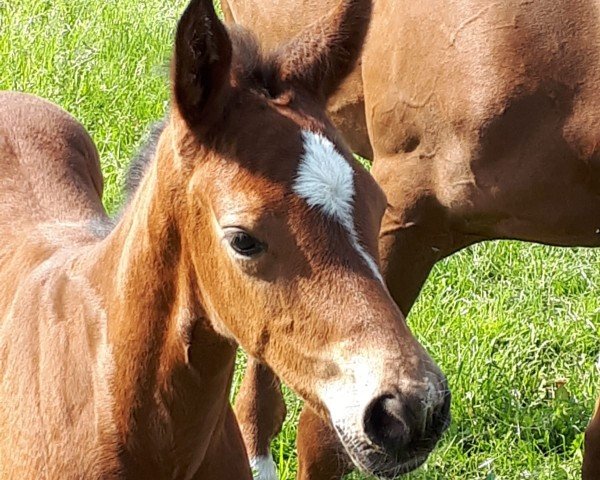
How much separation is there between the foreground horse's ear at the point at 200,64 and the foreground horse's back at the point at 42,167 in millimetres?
1072

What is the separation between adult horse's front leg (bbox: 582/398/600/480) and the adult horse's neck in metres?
1.53

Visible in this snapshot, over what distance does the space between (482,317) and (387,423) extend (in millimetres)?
2687

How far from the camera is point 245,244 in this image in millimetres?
2498

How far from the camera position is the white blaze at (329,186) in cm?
245

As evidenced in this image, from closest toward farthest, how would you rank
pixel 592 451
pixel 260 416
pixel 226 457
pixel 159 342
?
pixel 159 342 < pixel 226 457 < pixel 592 451 < pixel 260 416

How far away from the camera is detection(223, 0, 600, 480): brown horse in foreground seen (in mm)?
3377

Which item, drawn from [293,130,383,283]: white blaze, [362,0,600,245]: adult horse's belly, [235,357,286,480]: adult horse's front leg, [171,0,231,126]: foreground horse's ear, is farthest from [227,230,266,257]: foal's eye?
[235,357,286,480]: adult horse's front leg

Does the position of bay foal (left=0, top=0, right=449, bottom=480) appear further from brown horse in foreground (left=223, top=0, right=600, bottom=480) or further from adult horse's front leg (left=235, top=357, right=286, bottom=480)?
adult horse's front leg (left=235, top=357, right=286, bottom=480)

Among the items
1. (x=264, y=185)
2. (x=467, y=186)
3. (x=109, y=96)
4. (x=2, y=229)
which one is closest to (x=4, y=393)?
(x=2, y=229)

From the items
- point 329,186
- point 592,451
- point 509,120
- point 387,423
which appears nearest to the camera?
point 387,423

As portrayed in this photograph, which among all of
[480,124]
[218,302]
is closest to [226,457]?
[218,302]

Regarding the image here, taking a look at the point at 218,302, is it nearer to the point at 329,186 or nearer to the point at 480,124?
the point at 329,186

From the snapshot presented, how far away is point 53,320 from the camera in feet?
9.89

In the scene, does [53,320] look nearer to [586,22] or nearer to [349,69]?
[349,69]
